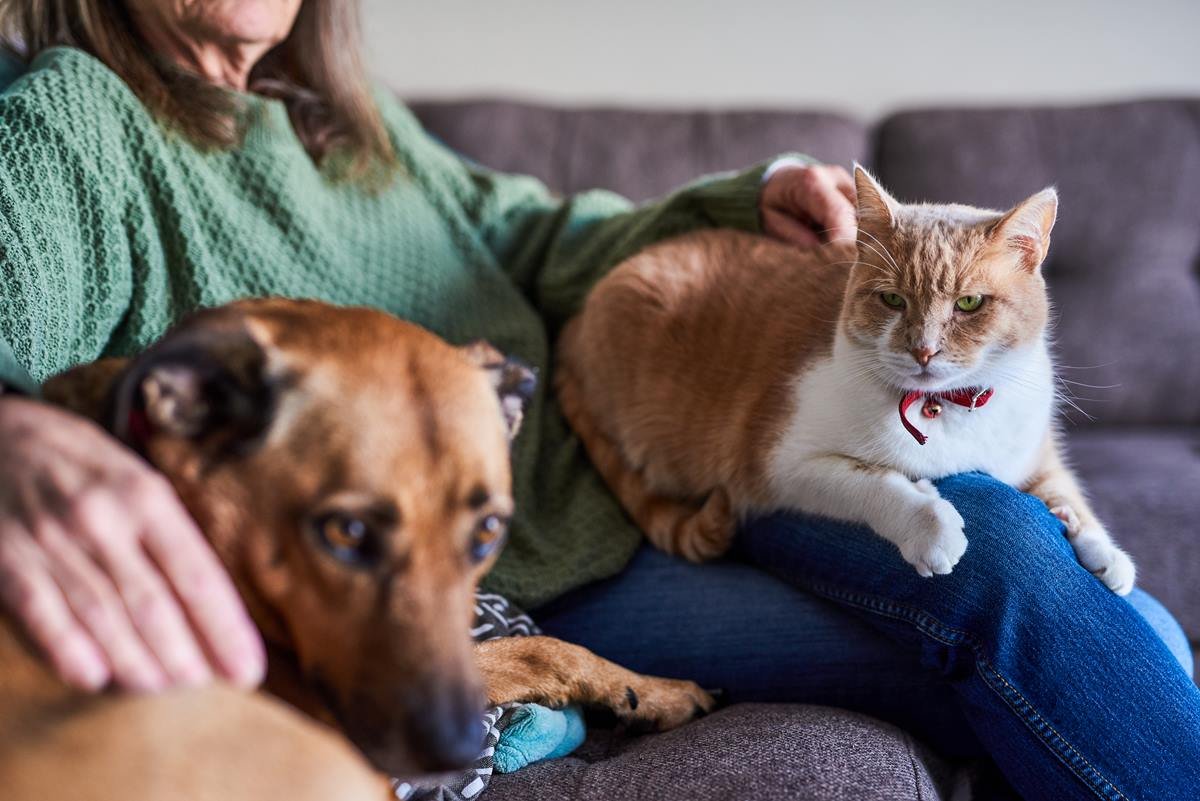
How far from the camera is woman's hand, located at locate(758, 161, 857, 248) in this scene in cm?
164

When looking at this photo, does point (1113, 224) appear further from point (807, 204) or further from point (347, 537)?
point (347, 537)

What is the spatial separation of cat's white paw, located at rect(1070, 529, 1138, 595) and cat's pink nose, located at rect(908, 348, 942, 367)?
1.08 ft

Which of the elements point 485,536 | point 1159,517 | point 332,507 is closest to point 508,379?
point 485,536

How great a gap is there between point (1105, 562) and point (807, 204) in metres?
0.80

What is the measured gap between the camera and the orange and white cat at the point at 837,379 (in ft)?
4.20

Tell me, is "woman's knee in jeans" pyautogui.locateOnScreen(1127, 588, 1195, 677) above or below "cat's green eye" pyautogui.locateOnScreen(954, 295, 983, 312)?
below

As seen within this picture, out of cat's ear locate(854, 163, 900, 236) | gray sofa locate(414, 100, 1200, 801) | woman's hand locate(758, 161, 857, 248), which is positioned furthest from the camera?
gray sofa locate(414, 100, 1200, 801)

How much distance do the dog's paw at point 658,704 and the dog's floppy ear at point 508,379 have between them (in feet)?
1.53

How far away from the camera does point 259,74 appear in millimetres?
1737

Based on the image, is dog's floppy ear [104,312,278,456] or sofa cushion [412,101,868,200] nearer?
dog's floppy ear [104,312,278,456]

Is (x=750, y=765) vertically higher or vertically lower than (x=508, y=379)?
lower

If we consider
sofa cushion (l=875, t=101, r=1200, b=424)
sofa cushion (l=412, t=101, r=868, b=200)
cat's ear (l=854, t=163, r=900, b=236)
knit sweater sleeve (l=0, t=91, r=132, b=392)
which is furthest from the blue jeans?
sofa cushion (l=412, t=101, r=868, b=200)

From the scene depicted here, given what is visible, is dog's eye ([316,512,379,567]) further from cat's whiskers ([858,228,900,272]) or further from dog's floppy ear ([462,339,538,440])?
cat's whiskers ([858,228,900,272])

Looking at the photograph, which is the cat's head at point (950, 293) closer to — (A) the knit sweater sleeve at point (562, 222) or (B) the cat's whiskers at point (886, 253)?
(B) the cat's whiskers at point (886, 253)
